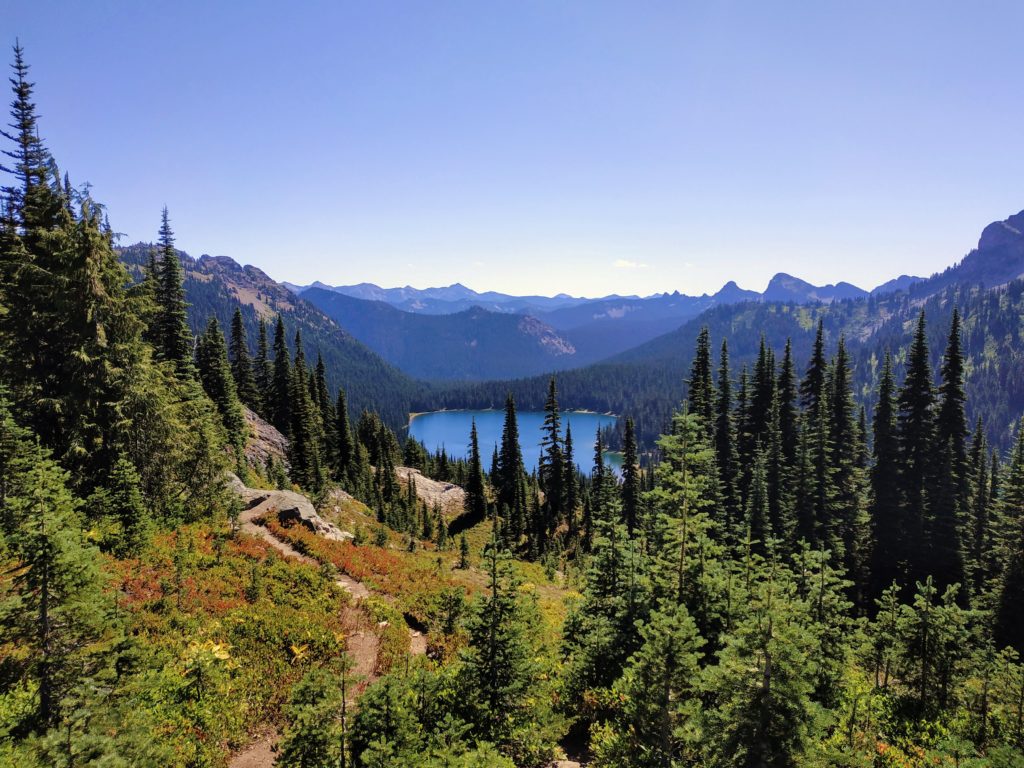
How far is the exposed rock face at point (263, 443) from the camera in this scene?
52569 mm

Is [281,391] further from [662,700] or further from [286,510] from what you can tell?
[662,700]

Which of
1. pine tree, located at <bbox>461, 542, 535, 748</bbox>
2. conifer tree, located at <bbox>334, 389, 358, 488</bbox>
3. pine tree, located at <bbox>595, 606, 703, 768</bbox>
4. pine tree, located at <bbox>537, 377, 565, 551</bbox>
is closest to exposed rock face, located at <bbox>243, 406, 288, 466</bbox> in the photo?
conifer tree, located at <bbox>334, 389, 358, 488</bbox>

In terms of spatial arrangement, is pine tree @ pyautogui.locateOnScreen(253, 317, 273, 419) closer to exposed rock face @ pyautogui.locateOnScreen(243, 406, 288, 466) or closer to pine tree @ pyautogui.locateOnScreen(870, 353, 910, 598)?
exposed rock face @ pyautogui.locateOnScreen(243, 406, 288, 466)

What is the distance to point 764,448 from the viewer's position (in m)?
53.4

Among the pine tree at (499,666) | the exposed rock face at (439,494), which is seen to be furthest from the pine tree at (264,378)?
→ the pine tree at (499,666)

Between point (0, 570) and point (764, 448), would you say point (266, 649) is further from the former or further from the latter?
point (764, 448)

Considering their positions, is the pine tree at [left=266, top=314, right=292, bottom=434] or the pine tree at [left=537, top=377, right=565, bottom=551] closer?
the pine tree at [left=537, top=377, right=565, bottom=551]

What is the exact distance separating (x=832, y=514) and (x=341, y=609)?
43.4 meters

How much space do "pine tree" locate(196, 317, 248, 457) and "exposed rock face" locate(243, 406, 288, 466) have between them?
3.40 m

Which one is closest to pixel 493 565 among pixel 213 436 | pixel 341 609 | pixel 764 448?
pixel 341 609

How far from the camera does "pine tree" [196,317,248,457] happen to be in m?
47.0

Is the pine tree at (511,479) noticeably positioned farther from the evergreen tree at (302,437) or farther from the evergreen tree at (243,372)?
the evergreen tree at (243,372)

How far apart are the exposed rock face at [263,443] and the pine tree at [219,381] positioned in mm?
3399

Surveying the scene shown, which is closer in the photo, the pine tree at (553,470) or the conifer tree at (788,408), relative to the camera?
the conifer tree at (788,408)
